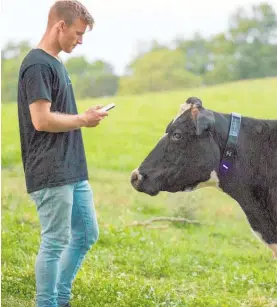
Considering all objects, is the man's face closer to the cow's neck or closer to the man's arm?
the man's arm

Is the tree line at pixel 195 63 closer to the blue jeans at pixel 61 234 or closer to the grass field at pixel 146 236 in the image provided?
the grass field at pixel 146 236

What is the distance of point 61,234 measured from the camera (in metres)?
3.83

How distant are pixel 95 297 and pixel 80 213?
0.69m

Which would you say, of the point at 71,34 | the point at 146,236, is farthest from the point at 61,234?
the point at 146,236

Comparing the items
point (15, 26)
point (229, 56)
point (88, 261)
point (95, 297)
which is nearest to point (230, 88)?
point (229, 56)

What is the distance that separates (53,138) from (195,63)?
4.91 meters

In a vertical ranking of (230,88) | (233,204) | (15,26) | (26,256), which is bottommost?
(233,204)

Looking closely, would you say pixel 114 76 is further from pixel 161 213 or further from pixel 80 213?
pixel 80 213

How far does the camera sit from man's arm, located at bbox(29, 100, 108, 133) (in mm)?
3648

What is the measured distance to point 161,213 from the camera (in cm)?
751

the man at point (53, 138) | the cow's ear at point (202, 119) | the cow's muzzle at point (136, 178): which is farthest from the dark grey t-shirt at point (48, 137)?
the cow's ear at point (202, 119)

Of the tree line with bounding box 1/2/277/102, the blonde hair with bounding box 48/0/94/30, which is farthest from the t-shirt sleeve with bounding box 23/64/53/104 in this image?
the tree line with bounding box 1/2/277/102

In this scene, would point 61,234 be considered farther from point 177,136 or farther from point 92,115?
point 177,136

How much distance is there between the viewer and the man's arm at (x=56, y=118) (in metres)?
3.65
